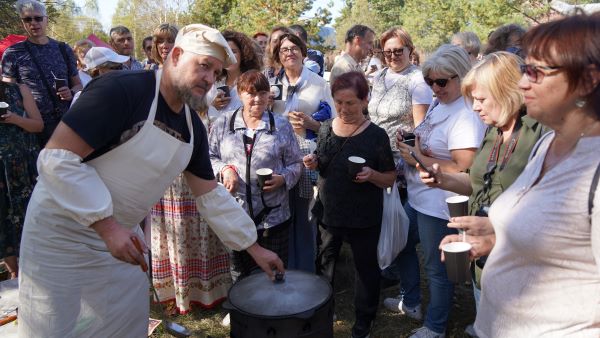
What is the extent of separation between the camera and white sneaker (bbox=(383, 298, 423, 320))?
11.9 ft

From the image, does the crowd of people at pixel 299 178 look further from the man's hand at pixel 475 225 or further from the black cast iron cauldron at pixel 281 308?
the black cast iron cauldron at pixel 281 308

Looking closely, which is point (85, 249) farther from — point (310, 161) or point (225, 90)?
point (225, 90)

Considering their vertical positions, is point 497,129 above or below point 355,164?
above

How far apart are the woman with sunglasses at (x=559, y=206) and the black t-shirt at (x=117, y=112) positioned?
4.69 ft

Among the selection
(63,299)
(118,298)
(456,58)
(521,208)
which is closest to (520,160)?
(521,208)

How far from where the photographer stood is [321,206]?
3.34 metres

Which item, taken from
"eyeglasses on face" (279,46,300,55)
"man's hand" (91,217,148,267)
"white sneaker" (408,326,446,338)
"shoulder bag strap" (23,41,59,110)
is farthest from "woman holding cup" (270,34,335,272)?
"shoulder bag strap" (23,41,59,110)

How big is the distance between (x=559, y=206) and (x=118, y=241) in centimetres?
149

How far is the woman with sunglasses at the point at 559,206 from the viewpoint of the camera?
1.36 metres

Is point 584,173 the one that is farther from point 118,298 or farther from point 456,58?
point 118,298

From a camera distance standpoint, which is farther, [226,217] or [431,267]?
[431,267]

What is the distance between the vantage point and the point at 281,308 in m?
2.03

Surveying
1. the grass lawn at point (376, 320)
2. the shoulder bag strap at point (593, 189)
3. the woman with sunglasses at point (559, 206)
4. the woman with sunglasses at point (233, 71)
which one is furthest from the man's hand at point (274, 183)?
the shoulder bag strap at point (593, 189)

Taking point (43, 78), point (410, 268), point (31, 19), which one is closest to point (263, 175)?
point (410, 268)
